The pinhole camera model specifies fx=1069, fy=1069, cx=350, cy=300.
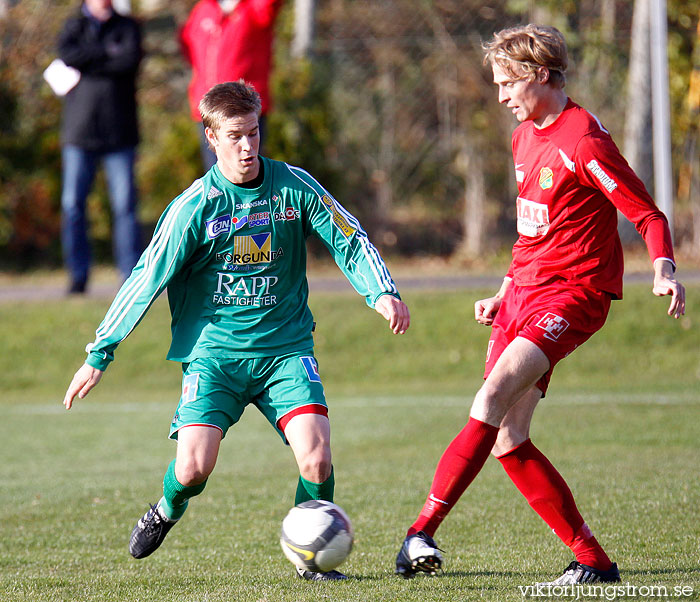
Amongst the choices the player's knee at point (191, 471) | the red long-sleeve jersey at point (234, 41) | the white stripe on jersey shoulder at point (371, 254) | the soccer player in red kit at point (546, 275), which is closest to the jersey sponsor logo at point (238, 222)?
the white stripe on jersey shoulder at point (371, 254)

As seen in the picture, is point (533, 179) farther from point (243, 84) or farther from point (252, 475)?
point (252, 475)

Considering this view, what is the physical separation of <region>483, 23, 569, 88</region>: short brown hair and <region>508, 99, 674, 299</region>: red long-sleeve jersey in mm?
192

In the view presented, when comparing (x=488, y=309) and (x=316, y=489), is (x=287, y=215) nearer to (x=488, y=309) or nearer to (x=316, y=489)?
(x=488, y=309)

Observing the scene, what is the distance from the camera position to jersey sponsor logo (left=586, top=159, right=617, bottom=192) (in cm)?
401

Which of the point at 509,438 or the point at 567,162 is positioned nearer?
the point at 567,162

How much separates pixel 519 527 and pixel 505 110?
937cm

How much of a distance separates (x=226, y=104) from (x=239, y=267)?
66 cm

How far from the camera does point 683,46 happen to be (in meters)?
13.2

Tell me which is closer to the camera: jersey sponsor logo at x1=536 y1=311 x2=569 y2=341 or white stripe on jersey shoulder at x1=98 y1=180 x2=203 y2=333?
jersey sponsor logo at x1=536 y1=311 x2=569 y2=341

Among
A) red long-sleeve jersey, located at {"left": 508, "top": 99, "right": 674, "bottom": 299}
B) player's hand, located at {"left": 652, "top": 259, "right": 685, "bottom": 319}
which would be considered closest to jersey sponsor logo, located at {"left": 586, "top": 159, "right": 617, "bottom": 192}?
red long-sleeve jersey, located at {"left": 508, "top": 99, "right": 674, "bottom": 299}

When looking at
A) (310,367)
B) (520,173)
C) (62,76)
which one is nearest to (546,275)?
(520,173)

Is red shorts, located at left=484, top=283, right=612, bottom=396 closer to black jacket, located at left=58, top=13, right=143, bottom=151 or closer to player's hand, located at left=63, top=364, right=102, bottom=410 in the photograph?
player's hand, located at left=63, top=364, right=102, bottom=410

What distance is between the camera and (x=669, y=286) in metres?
3.82

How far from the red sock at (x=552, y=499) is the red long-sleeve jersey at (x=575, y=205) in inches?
27.7
